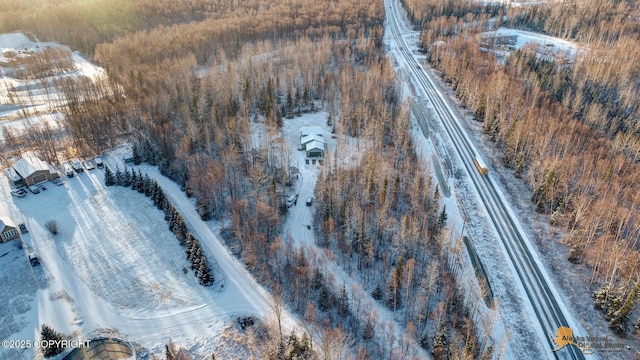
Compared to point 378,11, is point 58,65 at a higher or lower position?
lower

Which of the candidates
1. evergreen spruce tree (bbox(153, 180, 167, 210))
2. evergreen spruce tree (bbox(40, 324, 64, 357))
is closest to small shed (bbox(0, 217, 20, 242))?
evergreen spruce tree (bbox(153, 180, 167, 210))

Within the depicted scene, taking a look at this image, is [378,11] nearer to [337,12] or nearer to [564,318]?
[337,12]

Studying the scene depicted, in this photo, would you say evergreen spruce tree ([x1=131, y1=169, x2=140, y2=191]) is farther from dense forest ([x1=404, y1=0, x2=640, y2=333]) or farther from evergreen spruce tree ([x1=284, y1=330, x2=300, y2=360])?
dense forest ([x1=404, y1=0, x2=640, y2=333])

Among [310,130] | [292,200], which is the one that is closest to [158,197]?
[292,200]

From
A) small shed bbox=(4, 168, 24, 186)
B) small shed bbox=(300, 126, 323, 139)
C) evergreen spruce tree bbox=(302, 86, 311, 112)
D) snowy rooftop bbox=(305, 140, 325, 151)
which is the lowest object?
small shed bbox=(4, 168, 24, 186)

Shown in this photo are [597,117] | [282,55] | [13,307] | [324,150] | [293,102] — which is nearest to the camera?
[13,307]

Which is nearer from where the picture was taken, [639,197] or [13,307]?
[13,307]

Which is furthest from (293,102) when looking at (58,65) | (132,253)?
(58,65)
